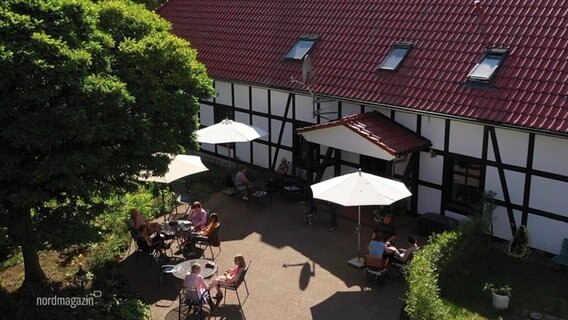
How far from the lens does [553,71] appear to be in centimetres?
1410

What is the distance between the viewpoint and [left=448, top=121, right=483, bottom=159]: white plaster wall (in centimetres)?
1484

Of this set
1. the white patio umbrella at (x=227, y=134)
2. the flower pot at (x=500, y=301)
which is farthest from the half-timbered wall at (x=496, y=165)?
the flower pot at (x=500, y=301)

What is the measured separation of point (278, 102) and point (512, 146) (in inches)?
316

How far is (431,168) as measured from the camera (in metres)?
16.0

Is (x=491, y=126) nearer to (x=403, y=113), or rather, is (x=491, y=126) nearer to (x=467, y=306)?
(x=403, y=113)

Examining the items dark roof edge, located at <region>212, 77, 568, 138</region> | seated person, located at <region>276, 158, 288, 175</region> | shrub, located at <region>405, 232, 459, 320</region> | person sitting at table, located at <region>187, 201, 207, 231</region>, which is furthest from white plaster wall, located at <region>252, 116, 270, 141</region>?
shrub, located at <region>405, 232, 459, 320</region>

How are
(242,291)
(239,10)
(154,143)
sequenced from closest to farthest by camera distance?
(154,143)
(242,291)
(239,10)

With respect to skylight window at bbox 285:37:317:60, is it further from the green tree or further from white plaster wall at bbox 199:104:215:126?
the green tree

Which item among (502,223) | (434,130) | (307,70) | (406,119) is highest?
(307,70)

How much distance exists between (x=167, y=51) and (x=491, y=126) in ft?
25.2

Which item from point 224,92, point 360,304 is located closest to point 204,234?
point 360,304

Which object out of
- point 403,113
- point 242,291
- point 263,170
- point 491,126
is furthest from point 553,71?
point 263,170

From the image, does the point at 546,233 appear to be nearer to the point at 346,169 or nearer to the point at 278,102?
the point at 346,169

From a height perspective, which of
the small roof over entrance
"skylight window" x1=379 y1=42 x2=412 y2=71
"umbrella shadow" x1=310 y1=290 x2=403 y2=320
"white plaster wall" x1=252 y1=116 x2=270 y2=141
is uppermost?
"skylight window" x1=379 y1=42 x2=412 y2=71
